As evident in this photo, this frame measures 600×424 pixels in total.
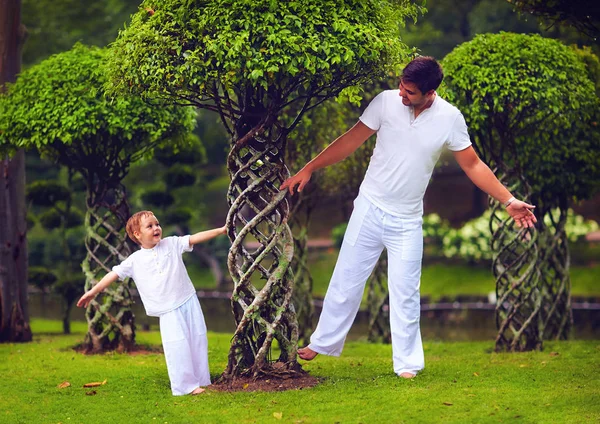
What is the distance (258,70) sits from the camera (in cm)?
659

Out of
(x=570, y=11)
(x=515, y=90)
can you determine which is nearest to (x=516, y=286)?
(x=515, y=90)

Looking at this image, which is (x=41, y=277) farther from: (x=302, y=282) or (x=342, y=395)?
(x=342, y=395)

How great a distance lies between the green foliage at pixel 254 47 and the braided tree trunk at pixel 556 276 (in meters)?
5.62

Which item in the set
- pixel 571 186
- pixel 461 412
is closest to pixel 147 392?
pixel 461 412

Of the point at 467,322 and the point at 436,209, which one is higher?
the point at 436,209

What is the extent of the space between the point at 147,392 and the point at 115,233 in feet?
10.4

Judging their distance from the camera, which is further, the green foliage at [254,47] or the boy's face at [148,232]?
the boy's face at [148,232]

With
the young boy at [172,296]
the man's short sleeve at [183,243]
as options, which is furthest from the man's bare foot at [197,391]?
the man's short sleeve at [183,243]

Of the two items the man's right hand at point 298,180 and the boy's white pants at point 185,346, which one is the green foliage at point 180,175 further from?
the man's right hand at point 298,180

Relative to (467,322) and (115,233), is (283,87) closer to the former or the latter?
(115,233)

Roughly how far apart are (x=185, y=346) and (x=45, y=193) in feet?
25.1

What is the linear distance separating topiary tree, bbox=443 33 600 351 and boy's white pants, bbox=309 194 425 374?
9.79 ft

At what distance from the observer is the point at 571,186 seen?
11.5 metres

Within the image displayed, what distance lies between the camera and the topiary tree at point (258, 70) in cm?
671
